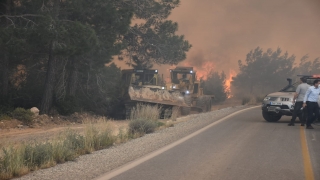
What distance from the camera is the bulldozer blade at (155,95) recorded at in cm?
2505

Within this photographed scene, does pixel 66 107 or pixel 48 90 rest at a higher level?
pixel 48 90

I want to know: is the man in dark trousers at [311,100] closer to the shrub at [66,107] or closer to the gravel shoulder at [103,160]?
the gravel shoulder at [103,160]

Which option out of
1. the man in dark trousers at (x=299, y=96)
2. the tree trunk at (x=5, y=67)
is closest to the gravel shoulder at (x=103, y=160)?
the man in dark trousers at (x=299, y=96)

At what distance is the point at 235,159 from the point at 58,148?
417 centimetres

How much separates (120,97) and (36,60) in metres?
6.64

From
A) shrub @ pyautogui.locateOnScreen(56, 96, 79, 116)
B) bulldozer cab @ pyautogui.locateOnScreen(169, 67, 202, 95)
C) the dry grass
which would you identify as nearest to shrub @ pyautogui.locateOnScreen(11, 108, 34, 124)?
shrub @ pyautogui.locateOnScreen(56, 96, 79, 116)

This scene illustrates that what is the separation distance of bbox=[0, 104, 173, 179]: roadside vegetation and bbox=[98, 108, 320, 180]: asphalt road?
1.80 m

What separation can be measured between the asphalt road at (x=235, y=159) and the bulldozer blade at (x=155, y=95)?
11374 mm

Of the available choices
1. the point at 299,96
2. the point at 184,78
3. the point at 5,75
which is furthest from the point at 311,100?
the point at 5,75

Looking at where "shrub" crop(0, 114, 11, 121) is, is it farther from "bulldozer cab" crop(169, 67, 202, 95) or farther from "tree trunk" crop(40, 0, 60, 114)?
"bulldozer cab" crop(169, 67, 202, 95)

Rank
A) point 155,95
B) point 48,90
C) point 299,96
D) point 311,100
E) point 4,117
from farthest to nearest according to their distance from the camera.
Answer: point 155,95 < point 48,90 < point 4,117 < point 299,96 < point 311,100

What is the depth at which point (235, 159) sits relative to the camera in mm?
9445

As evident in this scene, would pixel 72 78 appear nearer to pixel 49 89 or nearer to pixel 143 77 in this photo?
pixel 49 89

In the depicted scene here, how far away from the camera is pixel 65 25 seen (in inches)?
858
